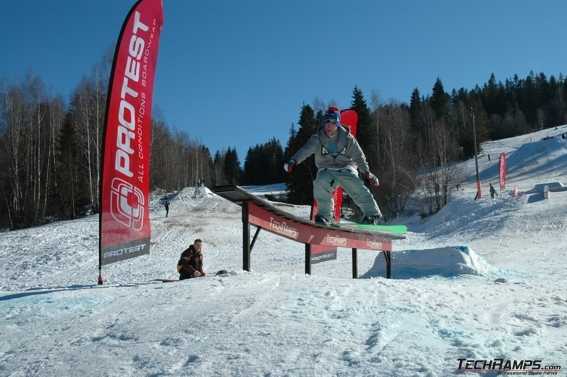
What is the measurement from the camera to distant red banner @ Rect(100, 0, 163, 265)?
635 centimetres

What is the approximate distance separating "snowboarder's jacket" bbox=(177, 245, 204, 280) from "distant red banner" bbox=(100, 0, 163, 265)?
→ 641 millimetres

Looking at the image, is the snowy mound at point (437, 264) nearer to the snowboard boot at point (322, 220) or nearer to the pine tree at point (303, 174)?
the snowboard boot at point (322, 220)

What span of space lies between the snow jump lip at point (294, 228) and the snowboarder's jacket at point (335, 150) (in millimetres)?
1049

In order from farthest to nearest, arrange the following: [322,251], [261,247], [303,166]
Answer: [303,166]
[261,247]
[322,251]

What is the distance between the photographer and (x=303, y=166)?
1693 inches

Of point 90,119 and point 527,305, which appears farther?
point 90,119

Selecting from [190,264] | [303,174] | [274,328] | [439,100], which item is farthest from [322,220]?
[439,100]

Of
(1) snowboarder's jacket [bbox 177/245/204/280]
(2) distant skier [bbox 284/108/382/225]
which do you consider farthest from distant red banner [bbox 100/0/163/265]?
(2) distant skier [bbox 284/108/382/225]

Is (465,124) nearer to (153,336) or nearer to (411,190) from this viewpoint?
(411,190)

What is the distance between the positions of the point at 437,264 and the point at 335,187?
4448 mm

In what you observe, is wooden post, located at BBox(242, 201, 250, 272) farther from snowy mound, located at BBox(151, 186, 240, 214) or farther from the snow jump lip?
snowy mound, located at BBox(151, 186, 240, 214)

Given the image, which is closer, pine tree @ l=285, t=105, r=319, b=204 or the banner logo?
the banner logo

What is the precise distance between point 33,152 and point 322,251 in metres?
31.7

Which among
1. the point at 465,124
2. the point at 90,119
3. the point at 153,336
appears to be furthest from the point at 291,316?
the point at 465,124
